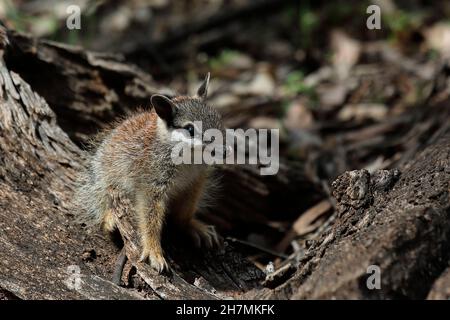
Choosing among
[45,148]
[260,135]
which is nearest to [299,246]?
[260,135]

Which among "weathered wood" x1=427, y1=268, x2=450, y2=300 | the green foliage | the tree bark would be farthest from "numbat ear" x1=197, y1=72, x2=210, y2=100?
the green foliage

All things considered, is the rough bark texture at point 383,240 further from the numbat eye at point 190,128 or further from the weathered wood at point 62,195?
the numbat eye at point 190,128

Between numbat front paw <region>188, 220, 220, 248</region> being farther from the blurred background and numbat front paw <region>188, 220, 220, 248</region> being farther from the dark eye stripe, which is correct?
the blurred background

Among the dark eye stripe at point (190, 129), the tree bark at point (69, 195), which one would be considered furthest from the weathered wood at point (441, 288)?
the dark eye stripe at point (190, 129)

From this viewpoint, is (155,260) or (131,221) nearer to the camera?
(155,260)

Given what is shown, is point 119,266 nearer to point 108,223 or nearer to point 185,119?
point 108,223

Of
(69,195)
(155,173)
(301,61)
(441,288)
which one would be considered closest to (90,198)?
(69,195)
